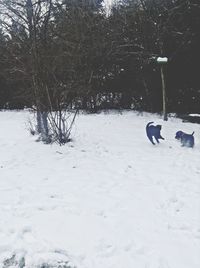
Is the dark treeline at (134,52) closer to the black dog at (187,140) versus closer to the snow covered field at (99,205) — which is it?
the black dog at (187,140)

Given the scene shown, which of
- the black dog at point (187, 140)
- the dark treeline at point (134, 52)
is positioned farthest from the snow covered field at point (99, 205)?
the dark treeline at point (134, 52)

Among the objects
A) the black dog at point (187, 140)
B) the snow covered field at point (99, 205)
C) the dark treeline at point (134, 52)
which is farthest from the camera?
the dark treeline at point (134, 52)

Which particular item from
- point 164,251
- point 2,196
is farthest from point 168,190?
point 2,196

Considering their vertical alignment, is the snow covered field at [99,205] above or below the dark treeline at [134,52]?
below

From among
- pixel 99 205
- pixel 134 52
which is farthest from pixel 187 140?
pixel 134 52

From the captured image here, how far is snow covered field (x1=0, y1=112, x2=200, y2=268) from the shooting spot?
4.74m

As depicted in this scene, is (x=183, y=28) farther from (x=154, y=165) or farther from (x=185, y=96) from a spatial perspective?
(x=154, y=165)

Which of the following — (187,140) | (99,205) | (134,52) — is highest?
(134,52)

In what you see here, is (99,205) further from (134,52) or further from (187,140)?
(134,52)

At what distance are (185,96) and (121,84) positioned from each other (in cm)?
341

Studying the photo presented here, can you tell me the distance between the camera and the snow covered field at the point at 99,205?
474 cm

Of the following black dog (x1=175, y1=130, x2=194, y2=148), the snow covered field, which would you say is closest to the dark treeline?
black dog (x1=175, y1=130, x2=194, y2=148)

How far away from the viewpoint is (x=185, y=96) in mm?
20344

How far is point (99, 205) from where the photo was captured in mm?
6375
